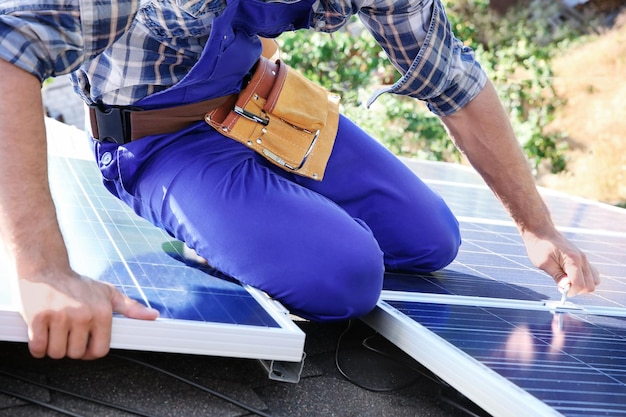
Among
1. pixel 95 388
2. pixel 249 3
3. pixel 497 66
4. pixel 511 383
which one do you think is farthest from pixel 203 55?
pixel 497 66

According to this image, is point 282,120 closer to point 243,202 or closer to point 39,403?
point 243,202

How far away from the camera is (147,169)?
2184 millimetres

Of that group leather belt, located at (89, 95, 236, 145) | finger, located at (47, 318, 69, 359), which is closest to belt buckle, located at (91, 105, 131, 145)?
leather belt, located at (89, 95, 236, 145)

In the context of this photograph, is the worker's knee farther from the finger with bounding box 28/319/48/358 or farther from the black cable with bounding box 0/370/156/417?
the finger with bounding box 28/319/48/358

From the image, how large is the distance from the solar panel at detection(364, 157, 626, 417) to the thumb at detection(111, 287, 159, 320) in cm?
63

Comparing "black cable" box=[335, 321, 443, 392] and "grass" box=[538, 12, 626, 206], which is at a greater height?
"black cable" box=[335, 321, 443, 392]

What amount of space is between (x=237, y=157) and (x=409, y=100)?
6996mm

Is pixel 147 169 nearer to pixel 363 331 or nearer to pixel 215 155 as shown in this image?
pixel 215 155

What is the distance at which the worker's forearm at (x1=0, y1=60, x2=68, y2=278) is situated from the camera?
1422 mm

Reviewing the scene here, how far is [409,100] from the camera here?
350 inches

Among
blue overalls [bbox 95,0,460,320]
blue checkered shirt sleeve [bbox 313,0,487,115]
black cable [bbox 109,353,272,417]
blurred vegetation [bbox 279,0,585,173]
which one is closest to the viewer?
black cable [bbox 109,353,272,417]

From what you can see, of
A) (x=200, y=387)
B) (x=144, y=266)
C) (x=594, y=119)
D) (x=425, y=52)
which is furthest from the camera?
(x=594, y=119)

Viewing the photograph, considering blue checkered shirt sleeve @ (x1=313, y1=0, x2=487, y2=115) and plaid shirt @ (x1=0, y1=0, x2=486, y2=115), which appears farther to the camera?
blue checkered shirt sleeve @ (x1=313, y1=0, x2=487, y2=115)

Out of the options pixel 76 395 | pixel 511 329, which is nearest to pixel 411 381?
pixel 511 329
